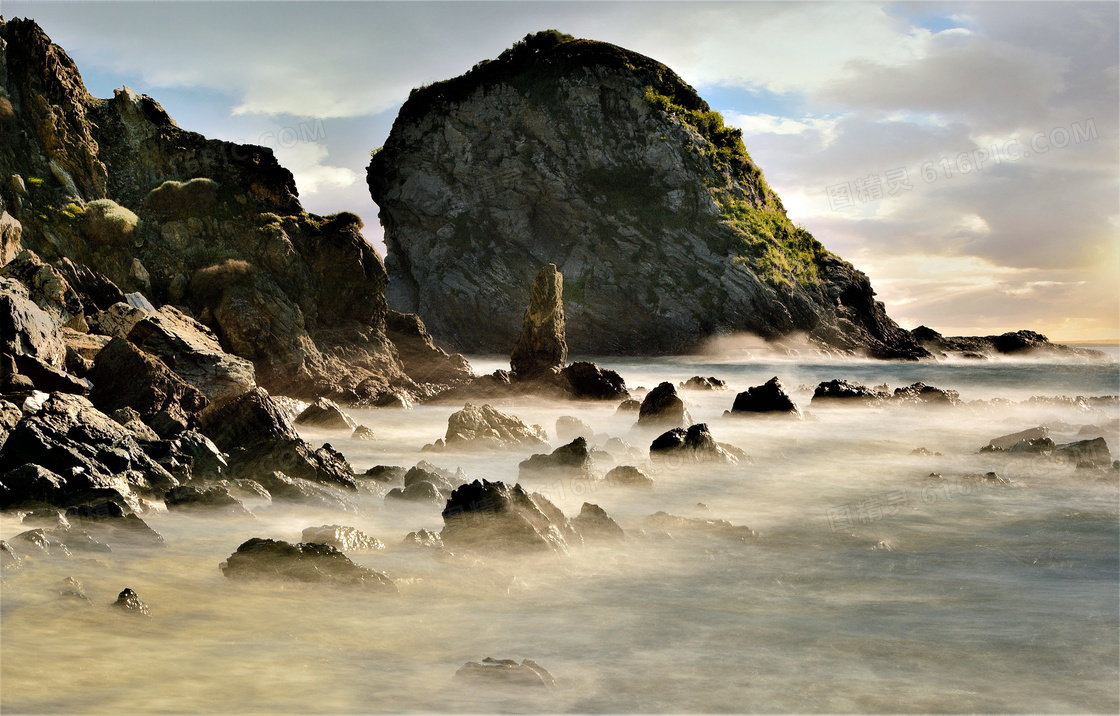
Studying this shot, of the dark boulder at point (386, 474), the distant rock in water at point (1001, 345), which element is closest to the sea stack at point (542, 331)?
the dark boulder at point (386, 474)

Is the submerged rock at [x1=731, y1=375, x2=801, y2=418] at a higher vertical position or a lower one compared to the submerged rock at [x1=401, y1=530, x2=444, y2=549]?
higher

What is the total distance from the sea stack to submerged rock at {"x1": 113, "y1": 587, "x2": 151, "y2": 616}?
18.8 m

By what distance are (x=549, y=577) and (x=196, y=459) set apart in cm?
476

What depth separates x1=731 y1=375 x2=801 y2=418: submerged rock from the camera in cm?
1766

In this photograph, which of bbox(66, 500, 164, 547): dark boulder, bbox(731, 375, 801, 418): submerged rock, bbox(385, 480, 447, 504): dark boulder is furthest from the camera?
bbox(731, 375, 801, 418): submerged rock

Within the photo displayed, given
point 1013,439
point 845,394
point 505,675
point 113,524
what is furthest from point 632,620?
point 845,394

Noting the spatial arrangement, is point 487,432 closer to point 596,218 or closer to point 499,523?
point 499,523

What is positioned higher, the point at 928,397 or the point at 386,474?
the point at 928,397

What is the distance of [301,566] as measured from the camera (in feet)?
16.9

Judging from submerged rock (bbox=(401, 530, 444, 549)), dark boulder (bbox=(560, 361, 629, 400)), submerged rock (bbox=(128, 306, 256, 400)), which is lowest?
submerged rock (bbox=(401, 530, 444, 549))

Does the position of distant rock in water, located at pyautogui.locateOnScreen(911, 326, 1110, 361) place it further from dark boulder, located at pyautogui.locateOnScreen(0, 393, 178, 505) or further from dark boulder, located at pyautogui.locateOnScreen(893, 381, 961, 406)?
dark boulder, located at pyautogui.locateOnScreen(0, 393, 178, 505)

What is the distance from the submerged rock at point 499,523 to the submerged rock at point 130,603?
2199mm

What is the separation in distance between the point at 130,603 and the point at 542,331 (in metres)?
19.5

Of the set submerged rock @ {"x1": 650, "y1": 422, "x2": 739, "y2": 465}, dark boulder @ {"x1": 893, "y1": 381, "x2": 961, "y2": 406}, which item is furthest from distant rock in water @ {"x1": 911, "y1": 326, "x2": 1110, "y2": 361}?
submerged rock @ {"x1": 650, "y1": 422, "x2": 739, "y2": 465}
